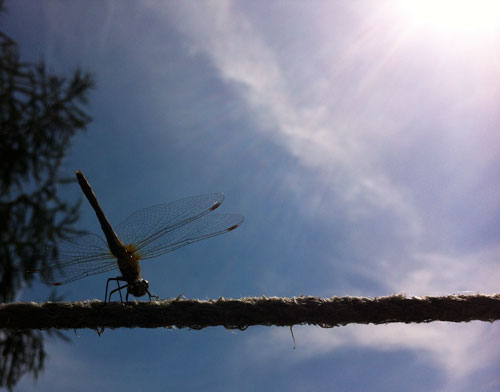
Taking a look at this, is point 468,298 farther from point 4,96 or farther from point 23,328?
point 4,96

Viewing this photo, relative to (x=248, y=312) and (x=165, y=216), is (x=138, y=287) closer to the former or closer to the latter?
(x=165, y=216)

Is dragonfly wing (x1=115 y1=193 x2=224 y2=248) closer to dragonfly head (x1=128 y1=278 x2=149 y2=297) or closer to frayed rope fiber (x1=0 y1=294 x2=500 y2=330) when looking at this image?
dragonfly head (x1=128 y1=278 x2=149 y2=297)

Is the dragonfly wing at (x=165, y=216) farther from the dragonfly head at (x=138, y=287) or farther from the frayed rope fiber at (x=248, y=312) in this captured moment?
the frayed rope fiber at (x=248, y=312)

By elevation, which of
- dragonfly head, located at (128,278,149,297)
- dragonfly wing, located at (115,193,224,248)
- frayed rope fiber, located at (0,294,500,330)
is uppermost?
dragonfly wing, located at (115,193,224,248)

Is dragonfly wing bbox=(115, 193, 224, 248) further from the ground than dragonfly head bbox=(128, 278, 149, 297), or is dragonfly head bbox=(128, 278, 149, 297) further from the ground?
dragonfly wing bbox=(115, 193, 224, 248)

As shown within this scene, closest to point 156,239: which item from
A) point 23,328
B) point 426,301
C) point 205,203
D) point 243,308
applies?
point 205,203

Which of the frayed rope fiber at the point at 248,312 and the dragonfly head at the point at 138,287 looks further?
the dragonfly head at the point at 138,287
